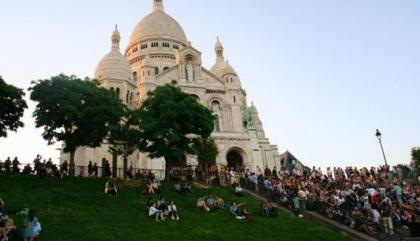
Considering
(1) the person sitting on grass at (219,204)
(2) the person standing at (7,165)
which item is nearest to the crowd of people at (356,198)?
(1) the person sitting on grass at (219,204)

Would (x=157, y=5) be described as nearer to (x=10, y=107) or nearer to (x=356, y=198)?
(x=10, y=107)

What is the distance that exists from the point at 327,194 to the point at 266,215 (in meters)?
5.38

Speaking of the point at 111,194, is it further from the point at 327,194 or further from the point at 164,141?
the point at 327,194

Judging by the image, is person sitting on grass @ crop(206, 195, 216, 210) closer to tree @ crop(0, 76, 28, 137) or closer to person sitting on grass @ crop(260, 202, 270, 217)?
person sitting on grass @ crop(260, 202, 270, 217)

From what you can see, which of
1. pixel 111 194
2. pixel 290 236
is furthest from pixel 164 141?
pixel 290 236

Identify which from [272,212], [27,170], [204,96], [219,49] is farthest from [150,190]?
[219,49]

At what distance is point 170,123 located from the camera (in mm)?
31734

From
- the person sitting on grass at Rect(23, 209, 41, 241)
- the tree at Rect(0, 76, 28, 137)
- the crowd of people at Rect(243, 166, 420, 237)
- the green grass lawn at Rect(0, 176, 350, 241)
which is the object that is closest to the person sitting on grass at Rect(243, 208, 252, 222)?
the green grass lawn at Rect(0, 176, 350, 241)

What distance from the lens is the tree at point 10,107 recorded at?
2828 centimetres

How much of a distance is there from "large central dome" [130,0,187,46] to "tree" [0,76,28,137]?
4560 centimetres

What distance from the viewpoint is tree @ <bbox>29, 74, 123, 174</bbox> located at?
28812 mm

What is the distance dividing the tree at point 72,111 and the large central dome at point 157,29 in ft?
145

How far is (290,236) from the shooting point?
1894 cm

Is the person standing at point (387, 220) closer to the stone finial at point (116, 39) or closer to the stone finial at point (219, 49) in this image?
the stone finial at point (219, 49)
